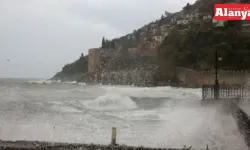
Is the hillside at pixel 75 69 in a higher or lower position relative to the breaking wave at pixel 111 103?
higher

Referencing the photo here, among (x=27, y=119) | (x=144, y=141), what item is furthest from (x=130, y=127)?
(x=27, y=119)

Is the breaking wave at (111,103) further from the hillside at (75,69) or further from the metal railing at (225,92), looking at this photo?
the hillside at (75,69)

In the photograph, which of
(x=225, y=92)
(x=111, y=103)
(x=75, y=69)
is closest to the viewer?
(x=225, y=92)

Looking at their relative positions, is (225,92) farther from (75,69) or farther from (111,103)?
(75,69)

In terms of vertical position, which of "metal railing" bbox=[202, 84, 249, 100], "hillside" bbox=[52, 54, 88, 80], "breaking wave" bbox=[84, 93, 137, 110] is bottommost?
"breaking wave" bbox=[84, 93, 137, 110]

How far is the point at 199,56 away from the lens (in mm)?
69938

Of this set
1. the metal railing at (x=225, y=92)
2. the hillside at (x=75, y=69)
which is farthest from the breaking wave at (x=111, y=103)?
the hillside at (x=75, y=69)

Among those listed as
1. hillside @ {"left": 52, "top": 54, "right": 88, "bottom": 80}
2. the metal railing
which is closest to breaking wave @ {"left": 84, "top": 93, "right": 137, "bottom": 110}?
the metal railing

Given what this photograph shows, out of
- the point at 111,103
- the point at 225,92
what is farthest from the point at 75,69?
the point at 225,92

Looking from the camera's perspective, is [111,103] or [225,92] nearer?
[225,92]

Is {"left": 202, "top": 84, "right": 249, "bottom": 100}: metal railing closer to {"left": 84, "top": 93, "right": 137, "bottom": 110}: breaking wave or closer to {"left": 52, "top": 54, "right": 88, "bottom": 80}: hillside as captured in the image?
{"left": 84, "top": 93, "right": 137, "bottom": 110}: breaking wave

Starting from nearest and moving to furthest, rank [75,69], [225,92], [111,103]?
[225,92] < [111,103] < [75,69]

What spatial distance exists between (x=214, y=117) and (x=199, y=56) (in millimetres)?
59263

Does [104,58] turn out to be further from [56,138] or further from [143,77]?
[56,138]
